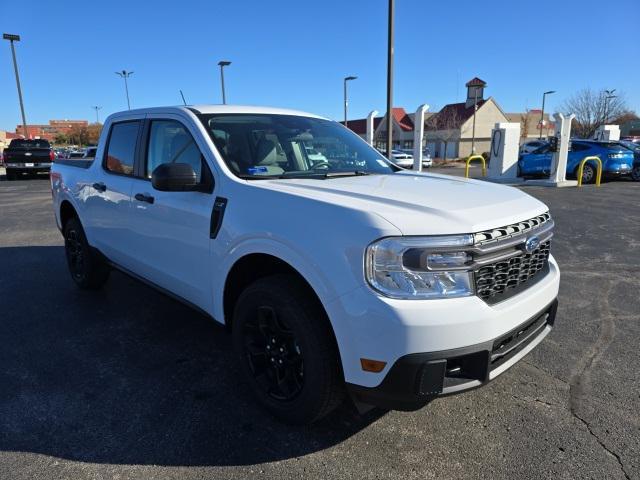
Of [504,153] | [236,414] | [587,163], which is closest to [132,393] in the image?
[236,414]

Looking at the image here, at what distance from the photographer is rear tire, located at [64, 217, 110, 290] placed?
4.95m

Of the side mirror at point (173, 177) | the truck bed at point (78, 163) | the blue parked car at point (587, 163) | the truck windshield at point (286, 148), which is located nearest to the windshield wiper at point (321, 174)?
the truck windshield at point (286, 148)

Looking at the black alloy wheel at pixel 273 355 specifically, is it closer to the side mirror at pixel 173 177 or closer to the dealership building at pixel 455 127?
the side mirror at pixel 173 177

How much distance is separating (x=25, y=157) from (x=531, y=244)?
24828mm

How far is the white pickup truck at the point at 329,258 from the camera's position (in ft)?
7.05

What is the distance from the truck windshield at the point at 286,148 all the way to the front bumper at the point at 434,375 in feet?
5.04

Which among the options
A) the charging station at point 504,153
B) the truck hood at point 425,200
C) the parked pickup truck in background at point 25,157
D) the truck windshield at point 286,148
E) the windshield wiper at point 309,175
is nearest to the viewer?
the truck hood at point 425,200

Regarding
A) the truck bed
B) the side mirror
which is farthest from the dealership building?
the side mirror

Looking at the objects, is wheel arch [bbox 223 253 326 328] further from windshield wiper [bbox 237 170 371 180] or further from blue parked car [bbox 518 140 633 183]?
blue parked car [bbox 518 140 633 183]

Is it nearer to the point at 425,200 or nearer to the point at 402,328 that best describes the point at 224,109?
the point at 425,200

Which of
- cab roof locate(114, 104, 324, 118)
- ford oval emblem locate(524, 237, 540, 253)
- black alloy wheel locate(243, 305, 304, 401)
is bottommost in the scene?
black alloy wheel locate(243, 305, 304, 401)

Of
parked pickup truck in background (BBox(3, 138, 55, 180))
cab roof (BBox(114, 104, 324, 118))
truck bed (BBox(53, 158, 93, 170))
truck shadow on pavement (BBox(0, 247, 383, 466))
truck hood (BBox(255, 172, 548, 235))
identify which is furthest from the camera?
parked pickup truck in background (BBox(3, 138, 55, 180))

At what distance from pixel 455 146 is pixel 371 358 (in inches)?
2275

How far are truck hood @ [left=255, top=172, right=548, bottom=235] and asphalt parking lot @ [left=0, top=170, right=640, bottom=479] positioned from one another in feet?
3.63
